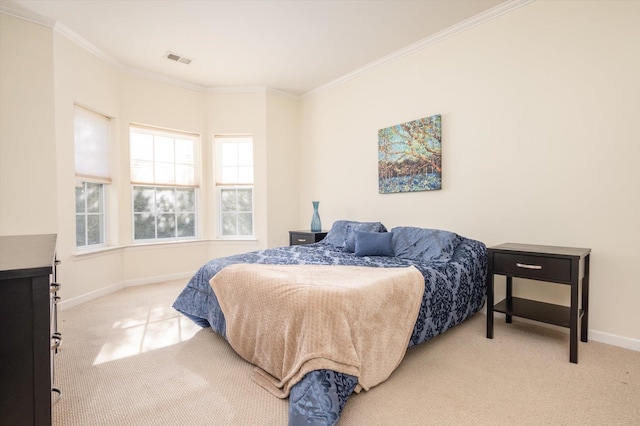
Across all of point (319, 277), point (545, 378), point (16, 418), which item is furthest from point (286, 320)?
point (545, 378)

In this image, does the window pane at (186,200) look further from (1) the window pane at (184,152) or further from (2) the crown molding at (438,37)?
(2) the crown molding at (438,37)

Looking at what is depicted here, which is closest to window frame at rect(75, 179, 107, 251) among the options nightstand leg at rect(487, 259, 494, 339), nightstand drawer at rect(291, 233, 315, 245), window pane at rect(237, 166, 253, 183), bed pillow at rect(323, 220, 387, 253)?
window pane at rect(237, 166, 253, 183)

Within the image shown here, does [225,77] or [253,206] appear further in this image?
[253,206]

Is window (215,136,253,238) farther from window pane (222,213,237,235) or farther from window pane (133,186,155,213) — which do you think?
window pane (133,186,155,213)

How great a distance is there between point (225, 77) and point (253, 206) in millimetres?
1864

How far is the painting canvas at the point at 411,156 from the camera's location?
11.1ft

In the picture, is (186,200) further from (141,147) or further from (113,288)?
(113,288)

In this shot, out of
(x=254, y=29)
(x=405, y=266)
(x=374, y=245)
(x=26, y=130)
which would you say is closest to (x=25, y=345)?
(x=405, y=266)

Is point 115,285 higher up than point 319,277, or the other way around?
point 319,277

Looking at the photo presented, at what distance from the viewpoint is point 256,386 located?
6.25ft

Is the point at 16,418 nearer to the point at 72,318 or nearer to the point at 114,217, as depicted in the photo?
the point at 72,318

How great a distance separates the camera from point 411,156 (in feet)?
11.7

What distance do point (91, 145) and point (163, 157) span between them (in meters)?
0.90

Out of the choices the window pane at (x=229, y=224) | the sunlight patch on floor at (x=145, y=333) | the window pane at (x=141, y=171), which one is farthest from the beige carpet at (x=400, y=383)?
the window pane at (x=229, y=224)
